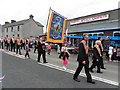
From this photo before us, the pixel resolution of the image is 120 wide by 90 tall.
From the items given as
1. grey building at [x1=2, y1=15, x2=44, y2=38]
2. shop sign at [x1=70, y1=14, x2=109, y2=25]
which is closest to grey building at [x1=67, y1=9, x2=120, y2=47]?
shop sign at [x1=70, y1=14, x2=109, y2=25]

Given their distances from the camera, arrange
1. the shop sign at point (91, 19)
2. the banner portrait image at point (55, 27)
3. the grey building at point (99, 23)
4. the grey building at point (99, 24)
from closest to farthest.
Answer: the banner portrait image at point (55, 27), the grey building at point (99, 24), the grey building at point (99, 23), the shop sign at point (91, 19)

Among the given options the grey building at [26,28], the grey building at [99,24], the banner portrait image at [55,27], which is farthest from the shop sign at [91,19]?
the grey building at [26,28]

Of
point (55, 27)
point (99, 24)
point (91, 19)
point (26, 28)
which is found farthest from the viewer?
point (26, 28)

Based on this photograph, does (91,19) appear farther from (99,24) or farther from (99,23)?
(99,24)

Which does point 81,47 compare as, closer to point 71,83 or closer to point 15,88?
point 71,83

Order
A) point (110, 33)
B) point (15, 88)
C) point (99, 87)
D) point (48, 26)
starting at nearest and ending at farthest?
point (15, 88), point (99, 87), point (48, 26), point (110, 33)

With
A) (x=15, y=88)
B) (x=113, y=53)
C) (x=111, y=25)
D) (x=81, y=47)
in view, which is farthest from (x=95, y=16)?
(x=15, y=88)

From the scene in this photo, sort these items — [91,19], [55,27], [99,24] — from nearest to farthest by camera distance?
[55,27] < [99,24] < [91,19]

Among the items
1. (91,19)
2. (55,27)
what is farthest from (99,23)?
(55,27)

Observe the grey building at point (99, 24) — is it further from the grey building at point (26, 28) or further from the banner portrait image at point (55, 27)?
the grey building at point (26, 28)

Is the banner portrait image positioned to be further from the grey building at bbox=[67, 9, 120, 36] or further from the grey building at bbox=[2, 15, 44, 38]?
the grey building at bbox=[2, 15, 44, 38]

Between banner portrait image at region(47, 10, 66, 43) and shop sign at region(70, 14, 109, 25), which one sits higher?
shop sign at region(70, 14, 109, 25)

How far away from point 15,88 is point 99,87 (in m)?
2.82

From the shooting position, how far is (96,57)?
11453mm
